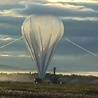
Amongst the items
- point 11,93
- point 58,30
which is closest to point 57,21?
point 58,30

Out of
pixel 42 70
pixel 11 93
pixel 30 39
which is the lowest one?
pixel 42 70

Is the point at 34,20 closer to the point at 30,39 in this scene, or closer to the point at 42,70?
the point at 30,39

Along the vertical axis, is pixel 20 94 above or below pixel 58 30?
above

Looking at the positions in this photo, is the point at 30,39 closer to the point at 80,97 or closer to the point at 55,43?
the point at 55,43

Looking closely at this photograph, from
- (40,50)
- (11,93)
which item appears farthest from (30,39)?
(11,93)

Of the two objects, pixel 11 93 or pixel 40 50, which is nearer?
pixel 11 93

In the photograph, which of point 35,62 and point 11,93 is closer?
point 11,93

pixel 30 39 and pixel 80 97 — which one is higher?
pixel 80 97
